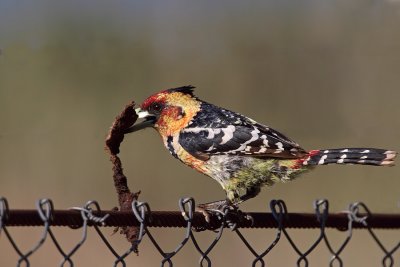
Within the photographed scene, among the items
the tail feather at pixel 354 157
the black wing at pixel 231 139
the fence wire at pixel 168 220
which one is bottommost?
the fence wire at pixel 168 220

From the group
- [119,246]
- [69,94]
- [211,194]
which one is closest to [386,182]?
[211,194]

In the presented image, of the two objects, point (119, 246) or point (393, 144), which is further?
point (393, 144)

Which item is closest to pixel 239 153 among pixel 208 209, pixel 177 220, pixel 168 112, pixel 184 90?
pixel 168 112

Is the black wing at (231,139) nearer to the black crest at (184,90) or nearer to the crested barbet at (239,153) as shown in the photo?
the crested barbet at (239,153)

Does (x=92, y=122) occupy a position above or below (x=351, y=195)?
above

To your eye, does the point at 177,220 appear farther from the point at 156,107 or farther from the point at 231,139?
the point at 156,107

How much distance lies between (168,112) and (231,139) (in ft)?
1.45

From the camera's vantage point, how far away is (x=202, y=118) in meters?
5.09

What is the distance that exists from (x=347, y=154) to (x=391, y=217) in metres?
0.75

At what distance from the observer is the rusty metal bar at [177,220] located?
293cm

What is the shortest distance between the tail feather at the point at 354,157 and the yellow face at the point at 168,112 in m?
0.75

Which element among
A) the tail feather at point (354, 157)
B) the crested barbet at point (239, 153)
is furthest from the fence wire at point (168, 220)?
the crested barbet at point (239, 153)

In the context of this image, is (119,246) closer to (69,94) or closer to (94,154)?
(94,154)

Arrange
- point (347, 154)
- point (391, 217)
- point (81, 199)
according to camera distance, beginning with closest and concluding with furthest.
→ point (391, 217)
point (347, 154)
point (81, 199)
